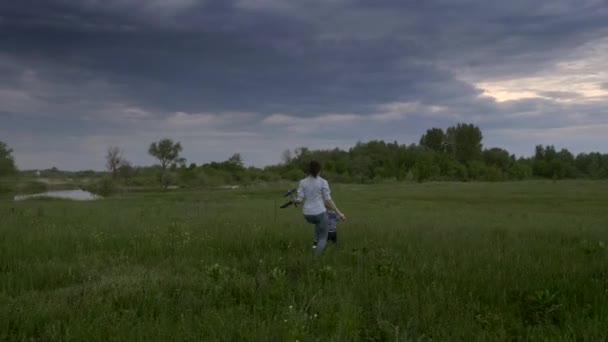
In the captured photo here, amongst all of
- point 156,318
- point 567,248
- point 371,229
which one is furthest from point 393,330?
point 371,229

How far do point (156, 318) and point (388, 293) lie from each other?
3223 millimetres

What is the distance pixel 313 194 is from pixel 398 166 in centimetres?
11190

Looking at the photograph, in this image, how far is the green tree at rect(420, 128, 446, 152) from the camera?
447 feet

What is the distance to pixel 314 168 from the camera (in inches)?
370

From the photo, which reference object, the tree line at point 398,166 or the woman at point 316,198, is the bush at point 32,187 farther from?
the woman at point 316,198

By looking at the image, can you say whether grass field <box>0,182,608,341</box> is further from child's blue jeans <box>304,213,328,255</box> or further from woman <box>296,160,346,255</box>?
woman <box>296,160,346,255</box>

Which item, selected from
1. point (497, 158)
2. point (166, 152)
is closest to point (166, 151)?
point (166, 152)

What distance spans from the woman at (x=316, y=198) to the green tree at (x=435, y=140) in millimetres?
132990

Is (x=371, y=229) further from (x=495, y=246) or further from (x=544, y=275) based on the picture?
(x=544, y=275)

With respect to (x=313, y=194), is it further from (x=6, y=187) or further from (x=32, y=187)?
(x=32, y=187)

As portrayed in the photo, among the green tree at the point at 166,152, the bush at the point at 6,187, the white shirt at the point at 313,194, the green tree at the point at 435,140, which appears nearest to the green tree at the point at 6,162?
the bush at the point at 6,187

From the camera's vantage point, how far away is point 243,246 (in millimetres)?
10203

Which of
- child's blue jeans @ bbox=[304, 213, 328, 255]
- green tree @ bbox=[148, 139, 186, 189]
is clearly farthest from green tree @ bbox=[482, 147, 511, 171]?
child's blue jeans @ bbox=[304, 213, 328, 255]

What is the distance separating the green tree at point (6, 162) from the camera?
230ft
